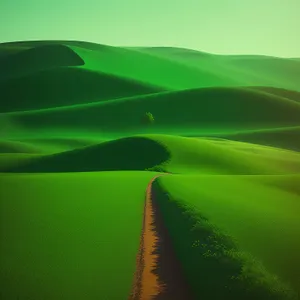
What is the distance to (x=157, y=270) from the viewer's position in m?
14.6

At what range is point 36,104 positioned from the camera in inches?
4835

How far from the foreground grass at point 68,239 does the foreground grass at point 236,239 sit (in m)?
1.97

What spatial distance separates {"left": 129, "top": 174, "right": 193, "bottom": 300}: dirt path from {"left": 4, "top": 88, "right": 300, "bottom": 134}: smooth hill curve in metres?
78.7

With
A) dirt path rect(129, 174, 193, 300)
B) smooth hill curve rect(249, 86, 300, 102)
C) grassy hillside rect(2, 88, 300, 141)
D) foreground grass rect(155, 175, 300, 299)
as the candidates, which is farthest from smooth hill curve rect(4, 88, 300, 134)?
dirt path rect(129, 174, 193, 300)

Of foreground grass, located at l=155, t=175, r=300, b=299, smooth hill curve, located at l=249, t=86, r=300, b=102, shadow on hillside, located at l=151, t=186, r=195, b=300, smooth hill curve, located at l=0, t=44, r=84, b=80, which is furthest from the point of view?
smooth hill curve, located at l=0, t=44, r=84, b=80

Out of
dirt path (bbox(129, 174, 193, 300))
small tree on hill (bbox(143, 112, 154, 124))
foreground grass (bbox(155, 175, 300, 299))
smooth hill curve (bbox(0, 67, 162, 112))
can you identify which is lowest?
small tree on hill (bbox(143, 112, 154, 124))

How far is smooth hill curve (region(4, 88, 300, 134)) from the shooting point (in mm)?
100000

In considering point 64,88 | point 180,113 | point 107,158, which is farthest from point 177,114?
point 107,158

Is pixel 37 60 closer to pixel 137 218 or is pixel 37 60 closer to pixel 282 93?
pixel 282 93

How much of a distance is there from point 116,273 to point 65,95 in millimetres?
118305

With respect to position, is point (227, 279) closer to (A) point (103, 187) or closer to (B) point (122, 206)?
(B) point (122, 206)

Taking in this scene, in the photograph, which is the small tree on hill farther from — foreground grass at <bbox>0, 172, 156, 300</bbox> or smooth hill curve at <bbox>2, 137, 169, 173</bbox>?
foreground grass at <bbox>0, 172, 156, 300</bbox>

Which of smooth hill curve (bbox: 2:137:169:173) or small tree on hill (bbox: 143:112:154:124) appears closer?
smooth hill curve (bbox: 2:137:169:173)

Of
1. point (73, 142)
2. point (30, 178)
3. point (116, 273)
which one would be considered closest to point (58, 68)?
point (73, 142)
